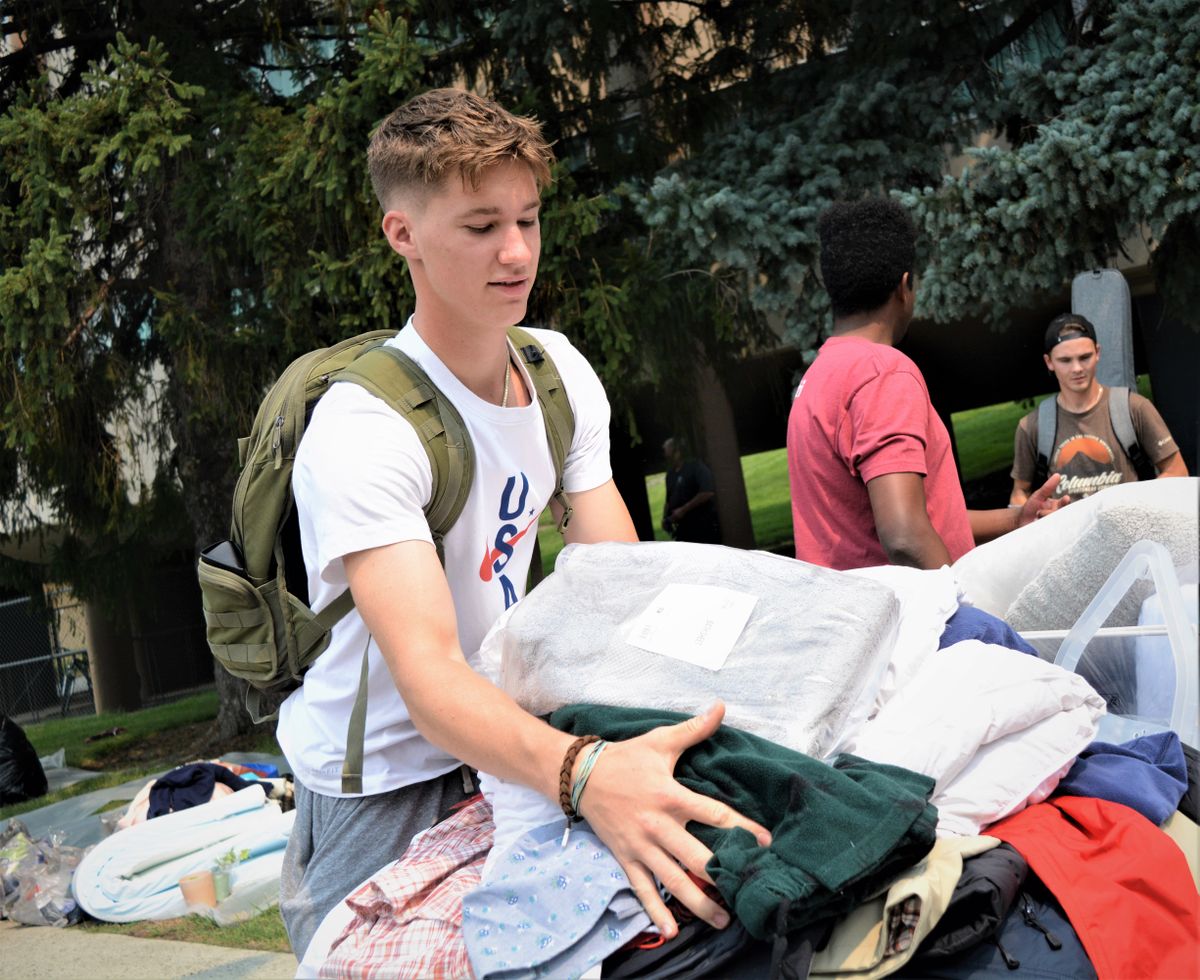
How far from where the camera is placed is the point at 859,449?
3.31m

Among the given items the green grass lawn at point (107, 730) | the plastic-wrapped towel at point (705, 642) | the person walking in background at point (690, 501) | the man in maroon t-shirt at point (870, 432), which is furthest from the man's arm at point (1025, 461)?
the green grass lawn at point (107, 730)

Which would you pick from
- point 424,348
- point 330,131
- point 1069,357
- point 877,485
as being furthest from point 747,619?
point 330,131

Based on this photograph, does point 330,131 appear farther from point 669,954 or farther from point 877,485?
point 669,954

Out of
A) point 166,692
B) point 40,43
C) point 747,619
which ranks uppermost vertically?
point 40,43

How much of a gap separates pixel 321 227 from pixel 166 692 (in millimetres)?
16664

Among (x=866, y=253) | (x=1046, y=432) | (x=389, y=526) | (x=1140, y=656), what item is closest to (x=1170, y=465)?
(x=1046, y=432)

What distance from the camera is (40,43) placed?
32.4ft

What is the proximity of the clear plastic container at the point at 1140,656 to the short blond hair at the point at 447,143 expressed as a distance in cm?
127

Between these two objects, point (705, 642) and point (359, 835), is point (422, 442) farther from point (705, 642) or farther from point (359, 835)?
point (359, 835)

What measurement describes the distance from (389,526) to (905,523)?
1732 mm

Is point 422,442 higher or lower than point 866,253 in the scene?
lower

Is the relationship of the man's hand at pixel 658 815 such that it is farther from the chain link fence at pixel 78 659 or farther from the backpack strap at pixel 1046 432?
the chain link fence at pixel 78 659

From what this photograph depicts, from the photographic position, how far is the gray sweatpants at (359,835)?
2055 mm

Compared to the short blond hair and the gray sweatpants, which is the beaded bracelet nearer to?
the gray sweatpants
